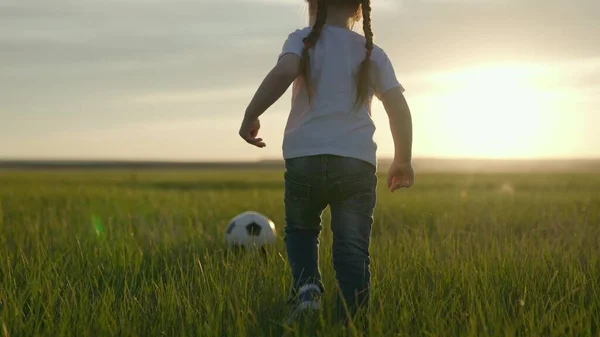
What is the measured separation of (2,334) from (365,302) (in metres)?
1.75

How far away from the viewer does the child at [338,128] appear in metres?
3.20

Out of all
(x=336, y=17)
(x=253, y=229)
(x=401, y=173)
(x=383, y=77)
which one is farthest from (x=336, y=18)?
(x=253, y=229)

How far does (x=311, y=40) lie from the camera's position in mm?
3258

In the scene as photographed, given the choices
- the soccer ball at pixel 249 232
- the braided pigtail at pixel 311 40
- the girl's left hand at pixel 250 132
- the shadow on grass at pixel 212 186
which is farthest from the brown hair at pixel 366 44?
the shadow on grass at pixel 212 186

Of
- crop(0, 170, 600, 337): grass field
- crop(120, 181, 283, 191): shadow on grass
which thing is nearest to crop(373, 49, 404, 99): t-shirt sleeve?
crop(0, 170, 600, 337): grass field

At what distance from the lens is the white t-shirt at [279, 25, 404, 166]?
3.22 metres

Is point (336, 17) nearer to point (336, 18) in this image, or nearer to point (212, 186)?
point (336, 18)

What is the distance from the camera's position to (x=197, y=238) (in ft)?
19.8

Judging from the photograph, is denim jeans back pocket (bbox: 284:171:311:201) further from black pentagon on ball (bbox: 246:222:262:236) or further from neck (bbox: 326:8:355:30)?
black pentagon on ball (bbox: 246:222:262:236)

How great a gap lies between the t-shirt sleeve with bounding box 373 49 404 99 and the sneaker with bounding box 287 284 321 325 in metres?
1.07

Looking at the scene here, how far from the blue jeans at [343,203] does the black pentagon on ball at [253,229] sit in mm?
2099

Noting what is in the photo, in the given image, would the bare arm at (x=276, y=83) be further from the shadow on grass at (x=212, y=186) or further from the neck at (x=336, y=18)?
the shadow on grass at (x=212, y=186)

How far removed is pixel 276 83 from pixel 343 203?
68cm

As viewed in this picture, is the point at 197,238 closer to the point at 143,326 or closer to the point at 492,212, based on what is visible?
the point at 143,326
